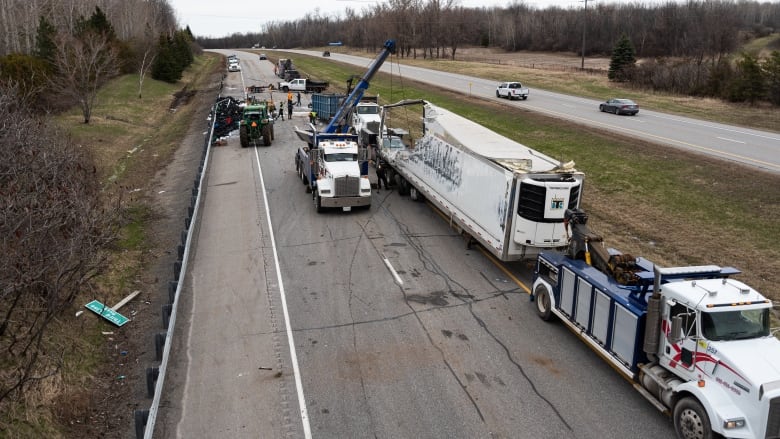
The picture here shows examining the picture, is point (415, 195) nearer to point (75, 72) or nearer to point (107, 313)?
point (107, 313)

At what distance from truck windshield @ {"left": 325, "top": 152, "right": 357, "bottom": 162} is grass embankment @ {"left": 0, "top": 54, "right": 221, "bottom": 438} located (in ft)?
24.1

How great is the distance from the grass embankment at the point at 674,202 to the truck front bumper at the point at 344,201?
342 inches

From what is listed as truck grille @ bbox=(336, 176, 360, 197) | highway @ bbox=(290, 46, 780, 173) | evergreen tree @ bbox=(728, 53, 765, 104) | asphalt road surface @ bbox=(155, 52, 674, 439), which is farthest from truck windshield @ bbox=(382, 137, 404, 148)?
evergreen tree @ bbox=(728, 53, 765, 104)

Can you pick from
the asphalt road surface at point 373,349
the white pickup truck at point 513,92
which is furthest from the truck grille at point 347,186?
the white pickup truck at point 513,92

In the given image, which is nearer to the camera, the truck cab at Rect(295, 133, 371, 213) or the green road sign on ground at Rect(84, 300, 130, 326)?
the green road sign on ground at Rect(84, 300, 130, 326)

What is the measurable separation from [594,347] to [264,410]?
6.67m

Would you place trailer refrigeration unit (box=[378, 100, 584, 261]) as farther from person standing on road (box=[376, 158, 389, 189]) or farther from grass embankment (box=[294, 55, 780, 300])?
grass embankment (box=[294, 55, 780, 300])

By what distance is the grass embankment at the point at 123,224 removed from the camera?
1083 cm

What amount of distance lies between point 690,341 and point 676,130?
32918 millimetres

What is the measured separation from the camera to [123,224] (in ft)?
73.2

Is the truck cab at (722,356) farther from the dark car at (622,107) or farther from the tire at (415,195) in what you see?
the dark car at (622,107)

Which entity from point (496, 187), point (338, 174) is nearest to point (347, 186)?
point (338, 174)

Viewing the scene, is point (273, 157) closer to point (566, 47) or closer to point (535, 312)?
point (535, 312)

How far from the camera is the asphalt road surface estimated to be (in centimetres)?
1098
